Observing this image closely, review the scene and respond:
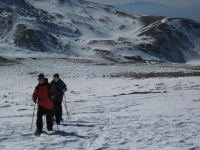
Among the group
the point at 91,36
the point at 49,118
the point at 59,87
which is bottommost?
the point at 49,118

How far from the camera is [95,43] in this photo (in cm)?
13600

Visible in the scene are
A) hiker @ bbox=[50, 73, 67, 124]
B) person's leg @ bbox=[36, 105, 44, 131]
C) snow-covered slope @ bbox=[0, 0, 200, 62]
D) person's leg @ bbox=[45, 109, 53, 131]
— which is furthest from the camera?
snow-covered slope @ bbox=[0, 0, 200, 62]

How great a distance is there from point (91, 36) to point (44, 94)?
472ft

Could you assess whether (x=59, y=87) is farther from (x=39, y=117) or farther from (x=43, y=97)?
(x=39, y=117)

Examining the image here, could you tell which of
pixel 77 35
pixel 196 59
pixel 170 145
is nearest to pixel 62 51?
pixel 77 35

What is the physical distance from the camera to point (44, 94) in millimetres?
9719

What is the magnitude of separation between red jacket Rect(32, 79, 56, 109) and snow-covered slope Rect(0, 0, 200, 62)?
83.4 m

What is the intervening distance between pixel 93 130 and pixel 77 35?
14166 cm

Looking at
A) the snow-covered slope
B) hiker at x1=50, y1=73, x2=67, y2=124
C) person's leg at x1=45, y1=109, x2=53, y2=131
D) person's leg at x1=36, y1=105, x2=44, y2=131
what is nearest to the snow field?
person's leg at x1=45, y1=109, x2=53, y2=131

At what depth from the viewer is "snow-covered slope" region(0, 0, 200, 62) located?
114m

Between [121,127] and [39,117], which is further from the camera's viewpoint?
[121,127]

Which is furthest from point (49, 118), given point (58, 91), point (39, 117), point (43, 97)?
point (58, 91)

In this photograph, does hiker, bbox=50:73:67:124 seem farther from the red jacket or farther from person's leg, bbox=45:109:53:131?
the red jacket

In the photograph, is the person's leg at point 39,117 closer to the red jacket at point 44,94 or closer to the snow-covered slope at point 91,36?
the red jacket at point 44,94
